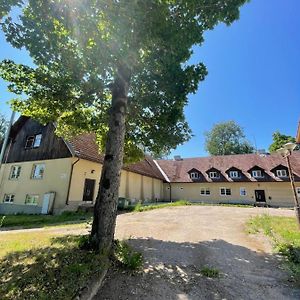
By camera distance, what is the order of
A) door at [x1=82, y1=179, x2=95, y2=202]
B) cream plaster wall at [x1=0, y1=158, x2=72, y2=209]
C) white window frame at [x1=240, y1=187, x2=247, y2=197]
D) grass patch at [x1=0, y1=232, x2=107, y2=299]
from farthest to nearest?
white window frame at [x1=240, y1=187, x2=247, y2=197]
door at [x1=82, y1=179, x2=95, y2=202]
cream plaster wall at [x1=0, y1=158, x2=72, y2=209]
grass patch at [x1=0, y1=232, x2=107, y2=299]

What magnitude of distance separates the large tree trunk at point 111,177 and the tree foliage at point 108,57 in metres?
0.77

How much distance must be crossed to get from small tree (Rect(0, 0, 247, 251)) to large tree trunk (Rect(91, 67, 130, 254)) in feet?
0.08

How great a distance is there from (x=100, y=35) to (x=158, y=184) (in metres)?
27.4

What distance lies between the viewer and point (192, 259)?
231 inches

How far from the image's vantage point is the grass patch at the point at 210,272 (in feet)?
15.9

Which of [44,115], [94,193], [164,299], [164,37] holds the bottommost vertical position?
[164,299]

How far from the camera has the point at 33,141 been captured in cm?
2062

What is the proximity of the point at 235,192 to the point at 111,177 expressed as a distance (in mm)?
28056

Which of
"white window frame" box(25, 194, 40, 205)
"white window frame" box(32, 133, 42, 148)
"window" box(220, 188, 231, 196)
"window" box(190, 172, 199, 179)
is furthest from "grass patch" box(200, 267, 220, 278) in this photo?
"window" box(190, 172, 199, 179)

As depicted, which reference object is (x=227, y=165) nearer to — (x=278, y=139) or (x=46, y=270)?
(x=278, y=139)

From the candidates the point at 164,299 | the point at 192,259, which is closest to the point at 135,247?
the point at 192,259

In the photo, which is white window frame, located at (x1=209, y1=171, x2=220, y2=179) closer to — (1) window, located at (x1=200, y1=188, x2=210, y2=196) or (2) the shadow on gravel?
(1) window, located at (x1=200, y1=188, x2=210, y2=196)

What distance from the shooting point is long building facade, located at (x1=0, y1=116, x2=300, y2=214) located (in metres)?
17.4

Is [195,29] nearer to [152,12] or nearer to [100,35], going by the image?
[152,12]
